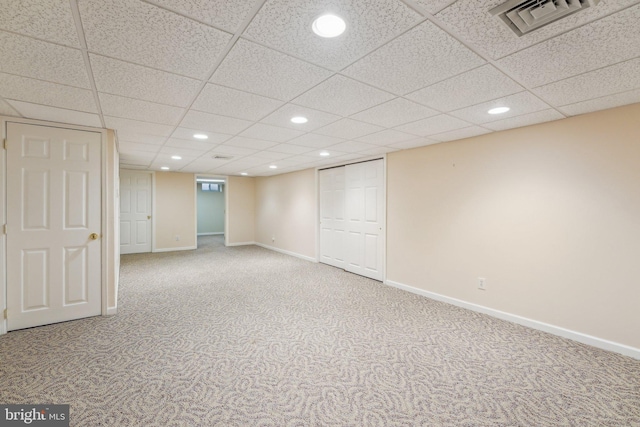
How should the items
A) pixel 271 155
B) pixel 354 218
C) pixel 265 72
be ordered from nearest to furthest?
pixel 265 72 < pixel 271 155 < pixel 354 218

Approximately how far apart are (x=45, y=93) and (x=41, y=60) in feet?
2.40

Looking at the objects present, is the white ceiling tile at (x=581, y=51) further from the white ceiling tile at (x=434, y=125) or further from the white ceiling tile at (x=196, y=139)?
the white ceiling tile at (x=196, y=139)

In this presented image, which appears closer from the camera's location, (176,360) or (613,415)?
(613,415)

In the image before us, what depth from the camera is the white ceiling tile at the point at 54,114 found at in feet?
8.44

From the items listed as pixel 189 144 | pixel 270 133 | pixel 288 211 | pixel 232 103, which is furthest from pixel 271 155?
pixel 288 211

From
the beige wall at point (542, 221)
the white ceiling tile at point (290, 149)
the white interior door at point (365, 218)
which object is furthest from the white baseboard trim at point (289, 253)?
the beige wall at point (542, 221)

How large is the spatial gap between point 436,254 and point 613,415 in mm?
2378

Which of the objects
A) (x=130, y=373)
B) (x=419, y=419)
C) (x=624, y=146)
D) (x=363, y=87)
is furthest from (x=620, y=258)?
(x=130, y=373)

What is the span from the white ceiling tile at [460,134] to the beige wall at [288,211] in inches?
134

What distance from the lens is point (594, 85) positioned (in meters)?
2.11

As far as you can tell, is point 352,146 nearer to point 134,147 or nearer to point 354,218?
point 354,218

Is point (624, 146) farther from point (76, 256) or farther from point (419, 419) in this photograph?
point (76, 256)

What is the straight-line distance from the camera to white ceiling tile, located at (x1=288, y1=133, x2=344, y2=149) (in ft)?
11.9

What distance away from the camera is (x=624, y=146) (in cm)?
255
